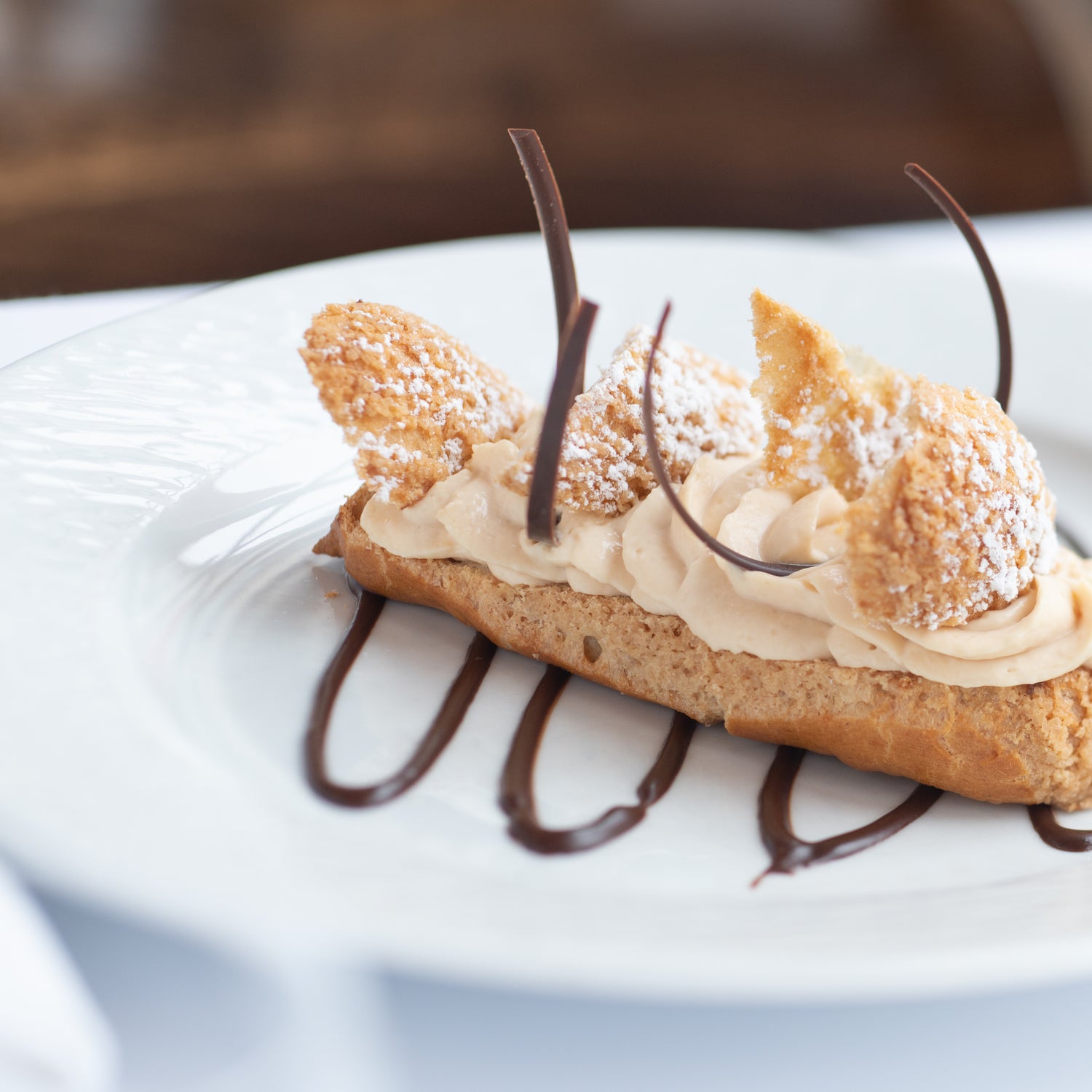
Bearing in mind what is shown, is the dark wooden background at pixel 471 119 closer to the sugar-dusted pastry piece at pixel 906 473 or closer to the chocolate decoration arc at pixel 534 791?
the chocolate decoration arc at pixel 534 791

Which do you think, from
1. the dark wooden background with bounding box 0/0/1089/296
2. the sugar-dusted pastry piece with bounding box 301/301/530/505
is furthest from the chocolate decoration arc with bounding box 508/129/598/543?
the dark wooden background with bounding box 0/0/1089/296

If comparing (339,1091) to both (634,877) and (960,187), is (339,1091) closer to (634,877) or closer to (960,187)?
(634,877)

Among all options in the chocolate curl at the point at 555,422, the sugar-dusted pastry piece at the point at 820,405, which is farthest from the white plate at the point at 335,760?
the sugar-dusted pastry piece at the point at 820,405

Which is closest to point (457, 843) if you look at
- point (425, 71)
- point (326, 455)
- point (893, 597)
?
point (893, 597)

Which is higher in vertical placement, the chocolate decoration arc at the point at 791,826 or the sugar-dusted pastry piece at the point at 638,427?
the sugar-dusted pastry piece at the point at 638,427

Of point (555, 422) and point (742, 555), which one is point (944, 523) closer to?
point (742, 555)
